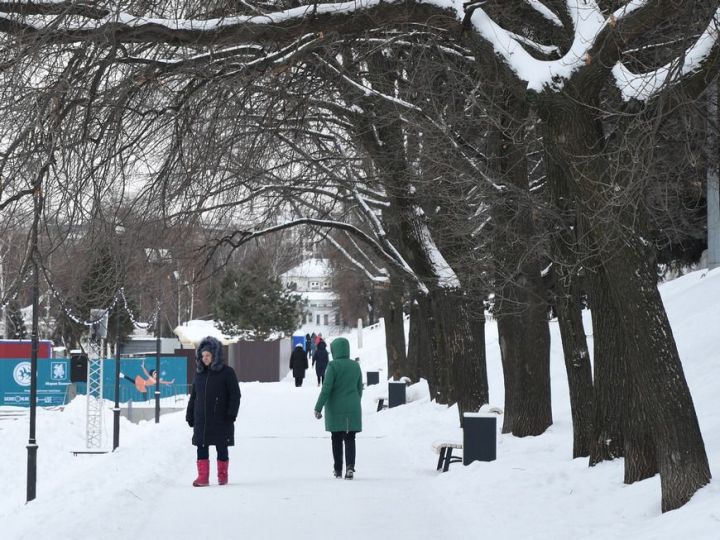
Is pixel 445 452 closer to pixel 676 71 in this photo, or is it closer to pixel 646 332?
pixel 646 332

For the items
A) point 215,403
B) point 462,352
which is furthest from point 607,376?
point 462,352

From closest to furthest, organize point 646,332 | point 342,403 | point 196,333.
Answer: point 646,332
point 342,403
point 196,333

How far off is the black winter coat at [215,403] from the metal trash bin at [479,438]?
2.81 m

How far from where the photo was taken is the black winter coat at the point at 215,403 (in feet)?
42.0

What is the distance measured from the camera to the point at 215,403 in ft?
42.3

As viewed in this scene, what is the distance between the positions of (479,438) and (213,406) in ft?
10.5

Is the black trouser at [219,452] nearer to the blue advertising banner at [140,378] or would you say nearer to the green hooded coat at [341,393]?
the green hooded coat at [341,393]

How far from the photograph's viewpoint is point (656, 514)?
9.02 m

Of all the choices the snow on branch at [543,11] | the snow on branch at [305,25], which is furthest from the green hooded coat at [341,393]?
the snow on branch at [305,25]

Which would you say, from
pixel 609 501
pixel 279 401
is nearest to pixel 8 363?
pixel 279 401

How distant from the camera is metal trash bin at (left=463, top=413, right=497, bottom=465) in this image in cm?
1355

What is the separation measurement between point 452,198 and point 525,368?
2850mm

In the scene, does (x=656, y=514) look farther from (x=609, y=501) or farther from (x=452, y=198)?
Result: (x=452, y=198)

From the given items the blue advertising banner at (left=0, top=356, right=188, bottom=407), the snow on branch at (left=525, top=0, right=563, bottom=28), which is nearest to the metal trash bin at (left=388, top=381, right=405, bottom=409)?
the blue advertising banner at (left=0, top=356, right=188, bottom=407)
